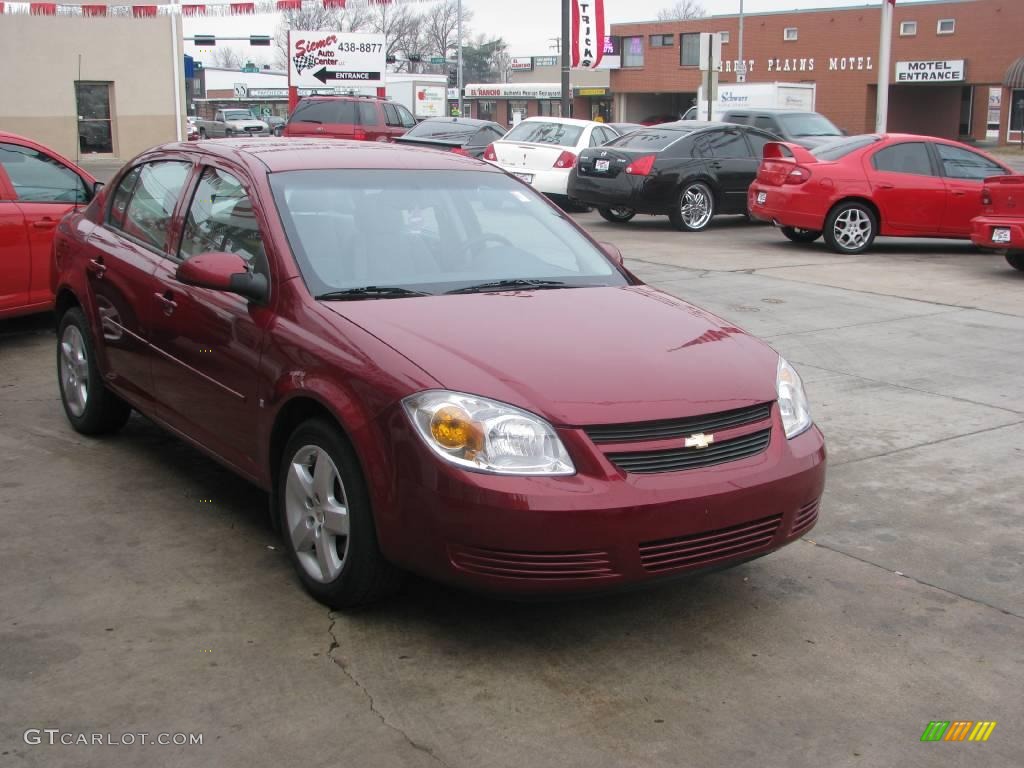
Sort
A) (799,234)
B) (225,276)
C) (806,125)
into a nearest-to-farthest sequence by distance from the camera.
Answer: (225,276), (799,234), (806,125)

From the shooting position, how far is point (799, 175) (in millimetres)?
14297

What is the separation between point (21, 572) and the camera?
456cm

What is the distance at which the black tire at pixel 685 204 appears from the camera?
16750 millimetres

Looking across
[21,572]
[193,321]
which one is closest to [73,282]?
[193,321]

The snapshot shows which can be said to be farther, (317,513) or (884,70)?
(884,70)

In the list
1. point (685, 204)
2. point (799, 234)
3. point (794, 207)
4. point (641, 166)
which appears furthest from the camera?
point (685, 204)

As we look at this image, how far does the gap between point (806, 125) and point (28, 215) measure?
15.5m

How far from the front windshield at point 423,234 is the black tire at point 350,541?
626 mm

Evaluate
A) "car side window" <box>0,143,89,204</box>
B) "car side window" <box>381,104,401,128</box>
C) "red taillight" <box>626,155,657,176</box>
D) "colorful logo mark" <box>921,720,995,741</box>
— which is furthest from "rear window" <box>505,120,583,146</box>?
"colorful logo mark" <box>921,720,995,741</box>

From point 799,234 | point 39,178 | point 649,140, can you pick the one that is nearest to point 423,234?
point 39,178

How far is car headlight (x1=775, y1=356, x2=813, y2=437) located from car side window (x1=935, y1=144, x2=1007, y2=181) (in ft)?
36.0

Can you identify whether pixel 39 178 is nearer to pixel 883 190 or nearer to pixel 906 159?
pixel 883 190

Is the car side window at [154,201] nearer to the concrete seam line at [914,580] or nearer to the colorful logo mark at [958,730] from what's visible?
the concrete seam line at [914,580]

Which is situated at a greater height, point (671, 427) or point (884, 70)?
point (884, 70)
